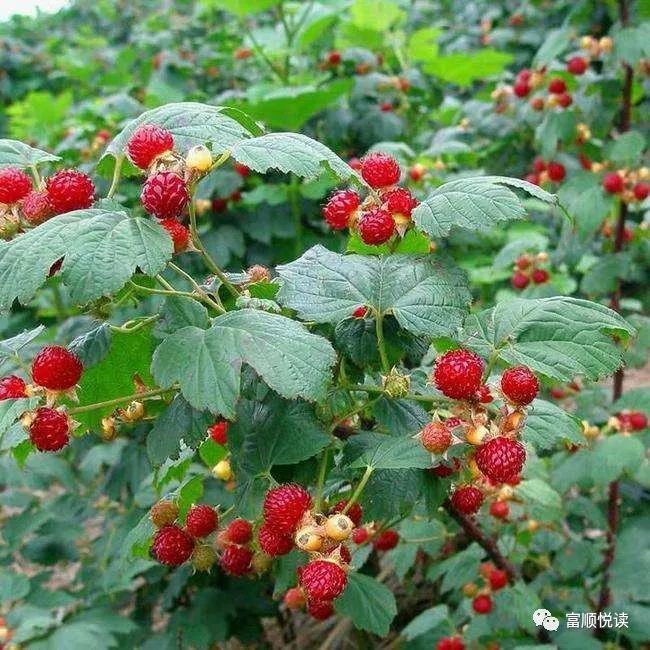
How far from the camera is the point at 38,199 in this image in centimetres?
86

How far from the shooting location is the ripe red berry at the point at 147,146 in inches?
32.7

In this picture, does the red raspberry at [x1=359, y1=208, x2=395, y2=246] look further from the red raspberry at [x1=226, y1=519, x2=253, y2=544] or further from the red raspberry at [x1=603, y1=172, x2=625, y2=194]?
the red raspberry at [x1=603, y1=172, x2=625, y2=194]

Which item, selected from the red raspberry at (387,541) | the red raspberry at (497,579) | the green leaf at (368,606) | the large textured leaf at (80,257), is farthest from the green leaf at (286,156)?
the red raspberry at (497,579)

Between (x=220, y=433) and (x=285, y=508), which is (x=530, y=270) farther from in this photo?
(x=285, y=508)

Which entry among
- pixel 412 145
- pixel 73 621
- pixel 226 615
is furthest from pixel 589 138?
pixel 73 621

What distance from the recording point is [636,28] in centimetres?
187

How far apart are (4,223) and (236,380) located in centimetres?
30

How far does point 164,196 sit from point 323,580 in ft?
1.27

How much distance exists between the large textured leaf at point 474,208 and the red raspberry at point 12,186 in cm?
41

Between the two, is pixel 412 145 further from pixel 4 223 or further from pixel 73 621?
pixel 4 223

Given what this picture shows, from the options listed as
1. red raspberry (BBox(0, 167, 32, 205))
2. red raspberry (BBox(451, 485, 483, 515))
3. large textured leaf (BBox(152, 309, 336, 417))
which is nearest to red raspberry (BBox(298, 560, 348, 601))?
large textured leaf (BBox(152, 309, 336, 417))

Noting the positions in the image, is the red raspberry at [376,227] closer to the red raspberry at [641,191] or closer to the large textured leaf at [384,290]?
the large textured leaf at [384,290]

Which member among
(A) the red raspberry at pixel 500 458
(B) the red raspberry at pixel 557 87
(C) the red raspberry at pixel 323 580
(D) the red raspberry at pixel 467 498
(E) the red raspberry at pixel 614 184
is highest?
→ (A) the red raspberry at pixel 500 458

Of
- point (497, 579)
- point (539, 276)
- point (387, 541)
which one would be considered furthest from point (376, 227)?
point (539, 276)
